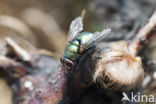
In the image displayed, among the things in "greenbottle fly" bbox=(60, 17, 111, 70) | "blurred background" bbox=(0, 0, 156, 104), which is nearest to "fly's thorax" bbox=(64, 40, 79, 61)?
"greenbottle fly" bbox=(60, 17, 111, 70)

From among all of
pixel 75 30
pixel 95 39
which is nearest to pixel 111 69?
pixel 95 39

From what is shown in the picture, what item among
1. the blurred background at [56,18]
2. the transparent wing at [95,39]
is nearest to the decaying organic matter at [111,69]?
the transparent wing at [95,39]

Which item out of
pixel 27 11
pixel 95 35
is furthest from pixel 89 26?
pixel 95 35

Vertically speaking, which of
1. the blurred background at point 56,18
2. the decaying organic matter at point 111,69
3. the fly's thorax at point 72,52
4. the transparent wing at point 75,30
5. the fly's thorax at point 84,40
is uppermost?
the blurred background at point 56,18

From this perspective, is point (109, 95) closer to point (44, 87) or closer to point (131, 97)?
point (131, 97)

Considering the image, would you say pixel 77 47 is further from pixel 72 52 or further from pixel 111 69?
pixel 111 69

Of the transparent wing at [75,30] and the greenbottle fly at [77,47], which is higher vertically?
the transparent wing at [75,30]

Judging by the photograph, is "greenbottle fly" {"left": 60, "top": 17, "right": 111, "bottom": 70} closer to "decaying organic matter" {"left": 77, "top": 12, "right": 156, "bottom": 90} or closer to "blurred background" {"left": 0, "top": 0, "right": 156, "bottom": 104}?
"decaying organic matter" {"left": 77, "top": 12, "right": 156, "bottom": 90}

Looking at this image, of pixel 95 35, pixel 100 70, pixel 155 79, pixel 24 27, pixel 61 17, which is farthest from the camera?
pixel 61 17

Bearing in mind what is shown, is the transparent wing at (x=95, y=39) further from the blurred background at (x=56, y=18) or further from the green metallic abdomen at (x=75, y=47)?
the blurred background at (x=56, y=18)
